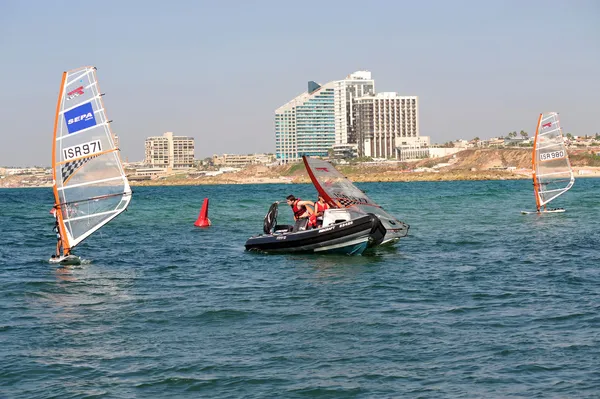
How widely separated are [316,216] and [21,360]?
43.9 feet

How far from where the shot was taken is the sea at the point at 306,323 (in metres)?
11.1

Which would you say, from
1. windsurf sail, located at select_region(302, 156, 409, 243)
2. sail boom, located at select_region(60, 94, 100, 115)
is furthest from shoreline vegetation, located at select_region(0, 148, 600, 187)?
sail boom, located at select_region(60, 94, 100, 115)

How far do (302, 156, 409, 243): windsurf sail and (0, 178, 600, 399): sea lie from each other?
44.1 inches

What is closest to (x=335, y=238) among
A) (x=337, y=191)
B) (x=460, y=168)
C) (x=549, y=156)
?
(x=337, y=191)

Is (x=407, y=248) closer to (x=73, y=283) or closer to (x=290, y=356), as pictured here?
(x=73, y=283)

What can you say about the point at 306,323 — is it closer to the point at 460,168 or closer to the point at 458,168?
the point at 460,168

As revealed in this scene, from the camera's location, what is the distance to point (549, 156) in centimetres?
4228

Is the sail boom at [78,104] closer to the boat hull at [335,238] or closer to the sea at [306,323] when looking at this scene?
the sea at [306,323]

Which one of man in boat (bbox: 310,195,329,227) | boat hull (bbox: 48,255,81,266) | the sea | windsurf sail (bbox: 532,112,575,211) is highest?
windsurf sail (bbox: 532,112,575,211)

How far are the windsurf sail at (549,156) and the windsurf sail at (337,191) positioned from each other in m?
17.6

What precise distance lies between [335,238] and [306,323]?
30.1 feet

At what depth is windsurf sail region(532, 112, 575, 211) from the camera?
1661 inches

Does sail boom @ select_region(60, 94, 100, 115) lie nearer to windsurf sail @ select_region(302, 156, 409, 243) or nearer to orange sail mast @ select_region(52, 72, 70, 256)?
orange sail mast @ select_region(52, 72, 70, 256)

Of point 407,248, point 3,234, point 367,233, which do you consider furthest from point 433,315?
point 3,234
